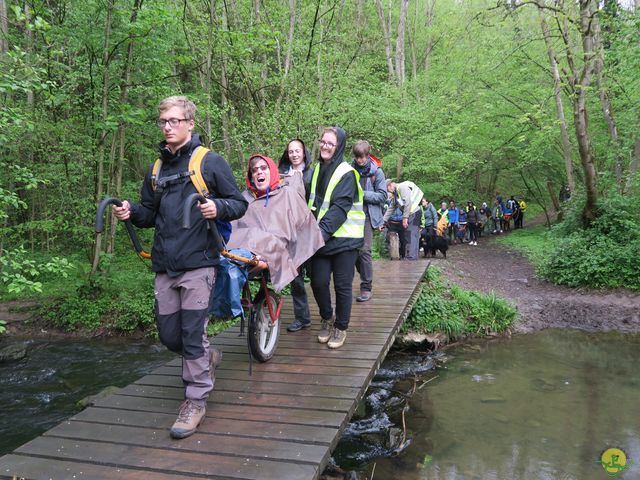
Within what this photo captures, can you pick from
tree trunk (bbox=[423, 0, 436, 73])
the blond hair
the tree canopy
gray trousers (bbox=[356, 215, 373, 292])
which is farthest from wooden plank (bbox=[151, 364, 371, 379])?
tree trunk (bbox=[423, 0, 436, 73])

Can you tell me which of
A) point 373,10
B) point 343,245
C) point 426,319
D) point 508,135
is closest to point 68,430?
point 343,245

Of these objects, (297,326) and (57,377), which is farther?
(57,377)

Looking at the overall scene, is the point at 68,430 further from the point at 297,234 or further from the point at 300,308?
the point at 300,308

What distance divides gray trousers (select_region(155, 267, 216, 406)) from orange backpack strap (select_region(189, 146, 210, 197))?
0.52m

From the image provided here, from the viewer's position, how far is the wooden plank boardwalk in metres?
2.76

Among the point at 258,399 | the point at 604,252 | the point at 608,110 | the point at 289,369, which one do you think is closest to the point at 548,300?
the point at 604,252

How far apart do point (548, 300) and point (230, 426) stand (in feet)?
30.7

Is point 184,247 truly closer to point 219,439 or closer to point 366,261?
point 219,439

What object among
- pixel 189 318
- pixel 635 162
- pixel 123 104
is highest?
pixel 123 104

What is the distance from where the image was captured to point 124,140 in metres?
10.3

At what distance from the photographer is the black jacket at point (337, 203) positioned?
4.32 metres

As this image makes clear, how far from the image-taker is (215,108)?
9219 millimetres

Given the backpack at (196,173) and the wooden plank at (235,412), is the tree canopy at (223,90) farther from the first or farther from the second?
the wooden plank at (235,412)

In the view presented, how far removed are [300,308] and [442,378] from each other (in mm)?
2903
